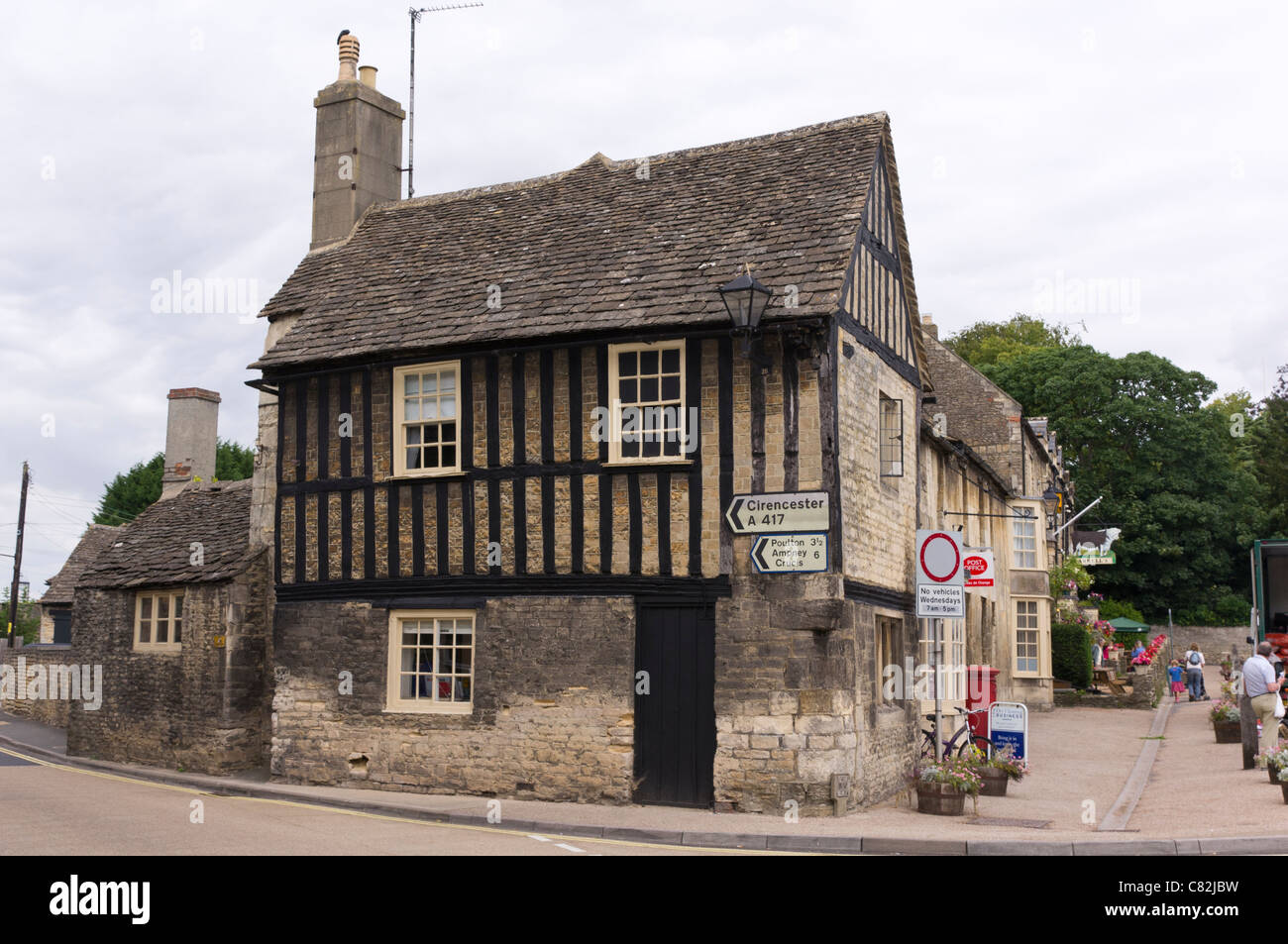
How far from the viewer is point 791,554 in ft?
46.0

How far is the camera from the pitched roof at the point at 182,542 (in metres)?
19.4

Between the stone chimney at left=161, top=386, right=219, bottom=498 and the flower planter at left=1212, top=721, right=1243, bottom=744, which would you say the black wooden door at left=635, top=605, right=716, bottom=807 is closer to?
the flower planter at left=1212, top=721, right=1243, bottom=744

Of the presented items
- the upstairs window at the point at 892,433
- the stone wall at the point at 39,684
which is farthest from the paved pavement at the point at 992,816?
the stone wall at the point at 39,684

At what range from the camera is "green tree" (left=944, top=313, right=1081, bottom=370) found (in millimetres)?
61438

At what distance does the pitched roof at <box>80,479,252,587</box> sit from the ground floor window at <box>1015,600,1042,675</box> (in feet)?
68.6

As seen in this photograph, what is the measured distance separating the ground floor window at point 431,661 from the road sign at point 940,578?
5925mm

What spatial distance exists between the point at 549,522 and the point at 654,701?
8.68 feet

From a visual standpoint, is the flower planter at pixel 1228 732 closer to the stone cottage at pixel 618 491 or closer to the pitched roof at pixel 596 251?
the stone cottage at pixel 618 491

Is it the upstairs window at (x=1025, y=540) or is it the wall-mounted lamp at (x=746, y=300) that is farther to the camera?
the upstairs window at (x=1025, y=540)

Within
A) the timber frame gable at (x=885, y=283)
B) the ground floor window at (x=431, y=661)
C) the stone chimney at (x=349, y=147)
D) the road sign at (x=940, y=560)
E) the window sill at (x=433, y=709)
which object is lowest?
the window sill at (x=433, y=709)

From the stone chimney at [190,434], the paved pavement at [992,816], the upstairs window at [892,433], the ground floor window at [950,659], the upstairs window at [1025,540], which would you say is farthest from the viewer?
the upstairs window at [1025,540]

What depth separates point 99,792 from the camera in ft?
51.6

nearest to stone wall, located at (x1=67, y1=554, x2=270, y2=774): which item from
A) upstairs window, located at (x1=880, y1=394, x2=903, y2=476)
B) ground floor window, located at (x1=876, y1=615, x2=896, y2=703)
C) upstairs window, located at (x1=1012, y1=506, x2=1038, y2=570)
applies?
ground floor window, located at (x1=876, y1=615, x2=896, y2=703)
